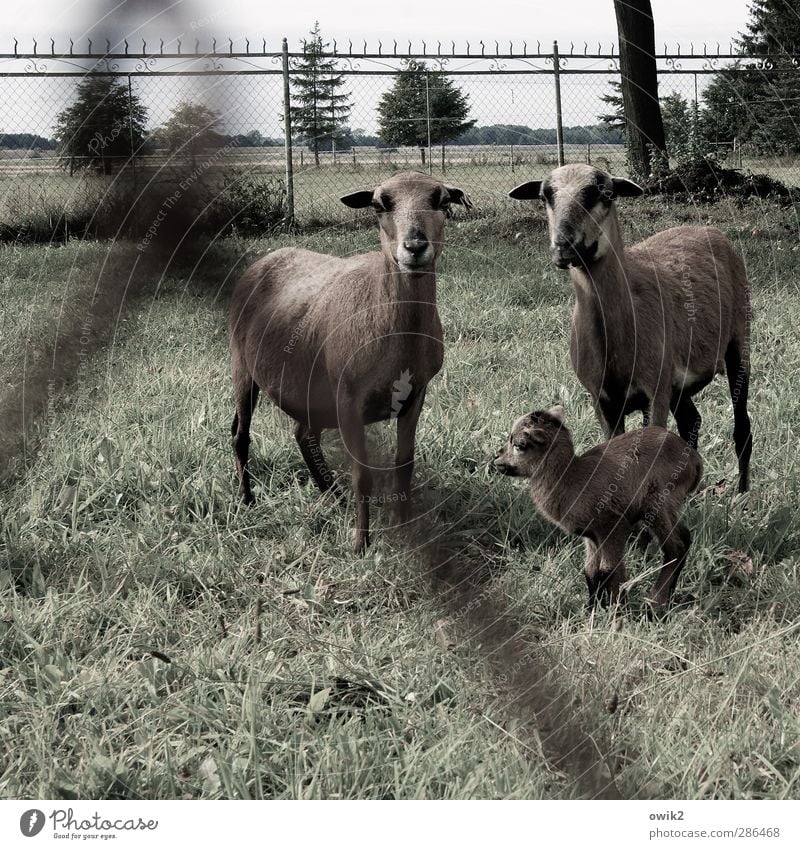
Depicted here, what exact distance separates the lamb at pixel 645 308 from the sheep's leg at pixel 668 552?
33 centimetres

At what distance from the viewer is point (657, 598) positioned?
2705 mm

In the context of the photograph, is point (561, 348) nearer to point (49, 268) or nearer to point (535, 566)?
point (535, 566)

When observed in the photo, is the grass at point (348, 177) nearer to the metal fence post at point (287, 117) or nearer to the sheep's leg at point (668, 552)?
the metal fence post at point (287, 117)

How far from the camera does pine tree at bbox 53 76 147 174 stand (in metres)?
0.81

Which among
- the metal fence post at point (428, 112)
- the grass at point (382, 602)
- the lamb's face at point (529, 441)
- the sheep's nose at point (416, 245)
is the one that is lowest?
the grass at point (382, 602)

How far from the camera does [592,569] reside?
2.73 metres

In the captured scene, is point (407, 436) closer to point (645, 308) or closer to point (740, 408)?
point (645, 308)

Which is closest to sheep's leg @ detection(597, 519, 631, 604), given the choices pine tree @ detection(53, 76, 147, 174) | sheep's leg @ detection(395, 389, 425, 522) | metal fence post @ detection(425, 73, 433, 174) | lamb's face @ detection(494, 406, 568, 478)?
lamb's face @ detection(494, 406, 568, 478)

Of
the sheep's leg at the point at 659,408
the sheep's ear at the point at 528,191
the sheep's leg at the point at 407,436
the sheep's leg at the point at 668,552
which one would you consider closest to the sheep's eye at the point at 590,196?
the sheep's ear at the point at 528,191

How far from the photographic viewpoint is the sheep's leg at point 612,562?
8.75 feet

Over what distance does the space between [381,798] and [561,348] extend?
5.48ft

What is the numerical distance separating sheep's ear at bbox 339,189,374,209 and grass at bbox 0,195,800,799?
0.81 feet

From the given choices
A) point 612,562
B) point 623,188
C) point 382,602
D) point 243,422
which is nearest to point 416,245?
point 623,188
